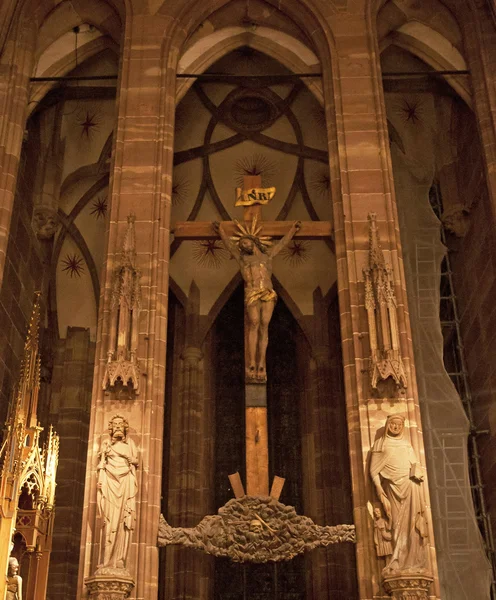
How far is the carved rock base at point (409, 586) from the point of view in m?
10.8

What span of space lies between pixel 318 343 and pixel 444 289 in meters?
3.20

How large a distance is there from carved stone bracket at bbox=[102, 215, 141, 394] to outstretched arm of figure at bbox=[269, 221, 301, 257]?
212 cm

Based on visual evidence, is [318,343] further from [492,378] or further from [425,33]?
[425,33]

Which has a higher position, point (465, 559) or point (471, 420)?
A: point (471, 420)

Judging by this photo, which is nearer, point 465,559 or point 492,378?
point 465,559

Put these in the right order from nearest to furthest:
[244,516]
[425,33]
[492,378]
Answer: [244,516], [492,378], [425,33]

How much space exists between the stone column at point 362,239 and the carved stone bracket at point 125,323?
3.00 meters

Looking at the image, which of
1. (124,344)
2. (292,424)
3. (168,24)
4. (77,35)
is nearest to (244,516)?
(124,344)

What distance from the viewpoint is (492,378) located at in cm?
Answer: 1536

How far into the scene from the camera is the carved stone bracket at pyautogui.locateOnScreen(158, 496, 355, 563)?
1159 centimetres

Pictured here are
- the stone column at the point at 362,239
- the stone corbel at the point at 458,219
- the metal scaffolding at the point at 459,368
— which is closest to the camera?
the stone column at the point at 362,239

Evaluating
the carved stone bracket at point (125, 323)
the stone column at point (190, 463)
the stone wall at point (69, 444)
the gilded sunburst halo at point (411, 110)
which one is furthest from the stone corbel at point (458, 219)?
the stone wall at point (69, 444)

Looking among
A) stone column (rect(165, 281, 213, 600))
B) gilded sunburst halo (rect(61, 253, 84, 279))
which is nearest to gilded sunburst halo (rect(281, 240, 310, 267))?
stone column (rect(165, 281, 213, 600))

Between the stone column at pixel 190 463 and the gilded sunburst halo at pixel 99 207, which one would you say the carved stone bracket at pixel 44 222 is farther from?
the stone column at pixel 190 463
